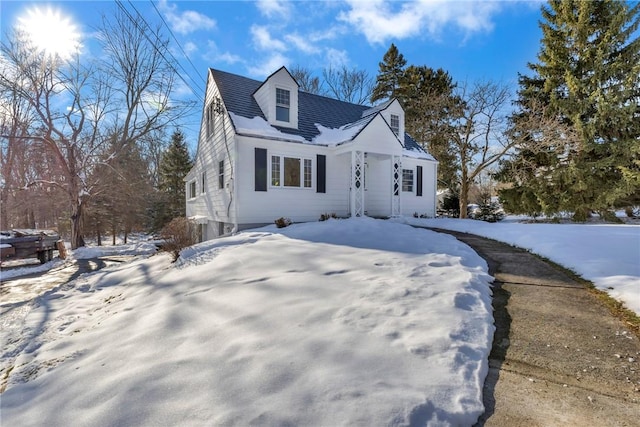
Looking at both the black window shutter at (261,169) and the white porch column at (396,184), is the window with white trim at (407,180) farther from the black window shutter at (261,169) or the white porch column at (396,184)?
the black window shutter at (261,169)

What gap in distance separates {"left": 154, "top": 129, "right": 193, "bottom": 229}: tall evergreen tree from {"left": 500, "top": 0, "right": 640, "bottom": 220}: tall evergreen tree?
1002 inches

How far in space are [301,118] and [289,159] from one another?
8.04 feet

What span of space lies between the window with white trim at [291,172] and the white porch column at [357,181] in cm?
161

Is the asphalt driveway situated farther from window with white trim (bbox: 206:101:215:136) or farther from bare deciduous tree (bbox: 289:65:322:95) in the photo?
bare deciduous tree (bbox: 289:65:322:95)

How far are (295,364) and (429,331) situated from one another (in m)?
1.32

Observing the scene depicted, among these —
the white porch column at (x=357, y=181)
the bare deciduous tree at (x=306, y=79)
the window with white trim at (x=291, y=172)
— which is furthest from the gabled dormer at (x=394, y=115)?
the bare deciduous tree at (x=306, y=79)

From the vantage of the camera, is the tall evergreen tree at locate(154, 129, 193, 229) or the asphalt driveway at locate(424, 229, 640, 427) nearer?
the asphalt driveway at locate(424, 229, 640, 427)

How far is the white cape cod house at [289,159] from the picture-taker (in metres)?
10.5

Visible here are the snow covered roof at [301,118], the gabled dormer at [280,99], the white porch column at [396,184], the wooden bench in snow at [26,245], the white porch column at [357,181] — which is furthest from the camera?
the white porch column at [396,184]

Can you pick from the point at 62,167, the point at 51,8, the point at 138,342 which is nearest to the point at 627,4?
the point at 138,342

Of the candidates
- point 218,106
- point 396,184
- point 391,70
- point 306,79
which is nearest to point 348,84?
point 306,79

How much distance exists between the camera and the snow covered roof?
10836 millimetres

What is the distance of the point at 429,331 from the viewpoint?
2.87 meters

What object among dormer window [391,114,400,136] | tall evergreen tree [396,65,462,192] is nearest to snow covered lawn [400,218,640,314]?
dormer window [391,114,400,136]
